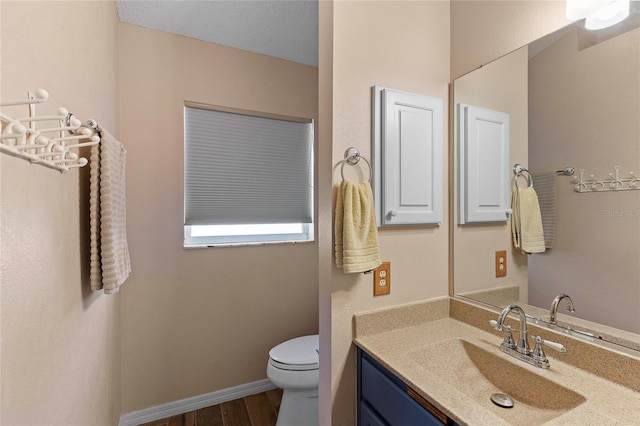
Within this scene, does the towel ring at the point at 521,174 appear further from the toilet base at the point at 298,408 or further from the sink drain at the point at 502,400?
the toilet base at the point at 298,408

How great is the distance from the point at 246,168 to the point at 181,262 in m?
0.78

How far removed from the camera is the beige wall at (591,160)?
896 mm

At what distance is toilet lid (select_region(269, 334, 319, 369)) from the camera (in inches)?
67.4

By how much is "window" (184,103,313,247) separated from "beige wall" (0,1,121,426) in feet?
2.40

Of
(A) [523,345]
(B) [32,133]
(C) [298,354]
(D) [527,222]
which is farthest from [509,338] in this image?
(B) [32,133]

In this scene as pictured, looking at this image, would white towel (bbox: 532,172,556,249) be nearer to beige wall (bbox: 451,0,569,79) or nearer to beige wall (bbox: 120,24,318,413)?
beige wall (bbox: 451,0,569,79)

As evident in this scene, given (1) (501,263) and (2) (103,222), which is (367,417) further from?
(2) (103,222)

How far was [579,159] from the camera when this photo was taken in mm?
1009

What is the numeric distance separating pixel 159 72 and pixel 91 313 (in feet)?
4.93

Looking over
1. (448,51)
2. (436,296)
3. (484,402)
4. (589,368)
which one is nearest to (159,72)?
(448,51)

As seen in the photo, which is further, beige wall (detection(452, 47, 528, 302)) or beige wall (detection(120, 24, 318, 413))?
beige wall (detection(120, 24, 318, 413))

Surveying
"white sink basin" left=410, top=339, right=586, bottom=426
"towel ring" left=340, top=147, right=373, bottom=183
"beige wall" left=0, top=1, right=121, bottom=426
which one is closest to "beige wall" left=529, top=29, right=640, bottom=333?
"white sink basin" left=410, top=339, right=586, bottom=426

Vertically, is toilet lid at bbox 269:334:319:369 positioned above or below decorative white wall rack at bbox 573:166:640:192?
below

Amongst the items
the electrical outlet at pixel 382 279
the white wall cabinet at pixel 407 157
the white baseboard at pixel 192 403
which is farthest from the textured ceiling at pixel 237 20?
the white baseboard at pixel 192 403
